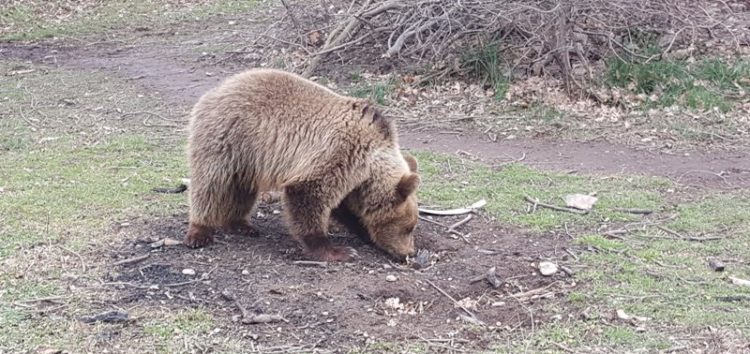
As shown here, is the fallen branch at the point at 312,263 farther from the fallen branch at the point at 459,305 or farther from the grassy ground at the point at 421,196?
the grassy ground at the point at 421,196

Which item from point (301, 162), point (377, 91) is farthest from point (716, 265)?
point (377, 91)

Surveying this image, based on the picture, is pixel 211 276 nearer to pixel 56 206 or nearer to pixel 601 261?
pixel 56 206

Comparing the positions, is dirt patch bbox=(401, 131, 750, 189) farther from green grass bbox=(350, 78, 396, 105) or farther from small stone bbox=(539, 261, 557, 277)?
small stone bbox=(539, 261, 557, 277)

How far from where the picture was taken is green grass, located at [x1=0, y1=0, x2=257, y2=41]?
16.0 m

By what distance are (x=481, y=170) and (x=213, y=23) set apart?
9.53 meters

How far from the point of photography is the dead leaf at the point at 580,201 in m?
7.11

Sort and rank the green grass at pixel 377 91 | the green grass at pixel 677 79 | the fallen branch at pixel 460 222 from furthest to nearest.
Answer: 1. the green grass at pixel 377 91
2. the green grass at pixel 677 79
3. the fallen branch at pixel 460 222

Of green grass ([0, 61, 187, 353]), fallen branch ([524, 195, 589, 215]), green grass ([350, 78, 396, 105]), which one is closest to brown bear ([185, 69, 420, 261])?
green grass ([0, 61, 187, 353])

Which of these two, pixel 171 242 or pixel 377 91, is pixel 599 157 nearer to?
pixel 377 91

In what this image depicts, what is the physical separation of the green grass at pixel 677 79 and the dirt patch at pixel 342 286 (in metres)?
4.75

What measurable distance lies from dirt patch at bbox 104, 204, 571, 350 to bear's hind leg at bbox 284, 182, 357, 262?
0.50ft

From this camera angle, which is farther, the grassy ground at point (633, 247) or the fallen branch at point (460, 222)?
the fallen branch at point (460, 222)

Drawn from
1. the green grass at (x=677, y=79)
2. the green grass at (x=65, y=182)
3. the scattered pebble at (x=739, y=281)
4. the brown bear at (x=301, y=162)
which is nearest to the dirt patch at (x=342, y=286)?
the brown bear at (x=301, y=162)

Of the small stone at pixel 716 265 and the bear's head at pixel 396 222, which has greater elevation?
the bear's head at pixel 396 222
